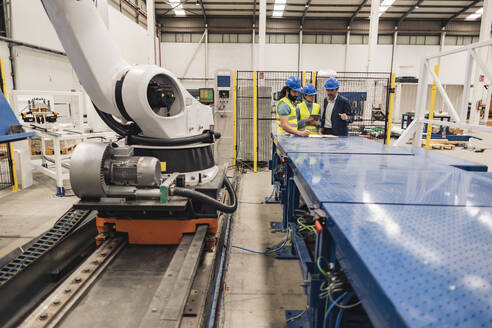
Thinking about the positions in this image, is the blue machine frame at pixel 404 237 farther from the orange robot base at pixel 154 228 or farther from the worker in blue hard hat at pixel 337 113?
the worker in blue hard hat at pixel 337 113

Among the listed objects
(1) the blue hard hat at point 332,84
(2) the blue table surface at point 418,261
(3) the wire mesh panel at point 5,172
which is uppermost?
(1) the blue hard hat at point 332,84

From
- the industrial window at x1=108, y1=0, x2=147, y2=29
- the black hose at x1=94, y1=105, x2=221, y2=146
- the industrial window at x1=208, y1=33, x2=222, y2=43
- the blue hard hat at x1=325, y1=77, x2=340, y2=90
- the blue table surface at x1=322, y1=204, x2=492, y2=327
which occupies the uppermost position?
the industrial window at x1=108, y1=0, x2=147, y2=29

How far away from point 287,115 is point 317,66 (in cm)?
1539

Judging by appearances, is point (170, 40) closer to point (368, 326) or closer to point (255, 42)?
point (255, 42)

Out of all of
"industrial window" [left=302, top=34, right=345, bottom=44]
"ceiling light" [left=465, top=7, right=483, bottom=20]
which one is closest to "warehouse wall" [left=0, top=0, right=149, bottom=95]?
"industrial window" [left=302, top=34, right=345, bottom=44]

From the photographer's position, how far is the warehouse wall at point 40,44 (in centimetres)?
965

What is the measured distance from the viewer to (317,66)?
19.0 metres

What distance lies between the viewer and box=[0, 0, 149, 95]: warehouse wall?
965 cm

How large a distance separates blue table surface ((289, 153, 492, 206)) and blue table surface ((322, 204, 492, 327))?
144 mm

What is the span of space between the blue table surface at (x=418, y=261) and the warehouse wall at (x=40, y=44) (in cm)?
1118

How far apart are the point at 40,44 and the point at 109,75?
33.0ft

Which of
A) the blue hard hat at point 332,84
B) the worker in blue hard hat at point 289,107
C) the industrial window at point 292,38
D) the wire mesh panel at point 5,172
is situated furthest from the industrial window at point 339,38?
the wire mesh panel at point 5,172

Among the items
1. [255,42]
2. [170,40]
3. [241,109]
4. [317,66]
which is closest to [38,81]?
[241,109]

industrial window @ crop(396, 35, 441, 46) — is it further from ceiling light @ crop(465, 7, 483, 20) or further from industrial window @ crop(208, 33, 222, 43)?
industrial window @ crop(208, 33, 222, 43)
